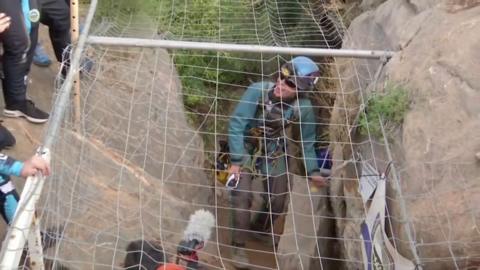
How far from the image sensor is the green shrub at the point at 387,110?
3.52 m

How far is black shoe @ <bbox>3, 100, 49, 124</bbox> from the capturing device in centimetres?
406

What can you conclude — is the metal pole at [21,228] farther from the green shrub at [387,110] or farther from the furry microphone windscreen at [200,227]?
the green shrub at [387,110]

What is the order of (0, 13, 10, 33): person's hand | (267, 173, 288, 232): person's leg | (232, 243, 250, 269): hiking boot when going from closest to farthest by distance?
(0, 13, 10, 33): person's hand → (267, 173, 288, 232): person's leg → (232, 243, 250, 269): hiking boot

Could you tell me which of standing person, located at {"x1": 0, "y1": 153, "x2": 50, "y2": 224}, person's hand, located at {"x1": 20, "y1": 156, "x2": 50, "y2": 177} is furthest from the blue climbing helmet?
person's hand, located at {"x1": 20, "y1": 156, "x2": 50, "y2": 177}

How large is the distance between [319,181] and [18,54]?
2.02 m

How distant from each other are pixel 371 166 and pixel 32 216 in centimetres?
187

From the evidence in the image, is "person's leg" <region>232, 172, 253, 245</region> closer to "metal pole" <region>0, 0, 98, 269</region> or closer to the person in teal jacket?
the person in teal jacket

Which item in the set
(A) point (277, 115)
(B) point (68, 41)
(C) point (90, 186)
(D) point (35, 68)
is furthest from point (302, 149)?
(D) point (35, 68)

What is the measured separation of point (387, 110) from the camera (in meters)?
3.54

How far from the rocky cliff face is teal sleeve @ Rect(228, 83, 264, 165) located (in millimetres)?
812

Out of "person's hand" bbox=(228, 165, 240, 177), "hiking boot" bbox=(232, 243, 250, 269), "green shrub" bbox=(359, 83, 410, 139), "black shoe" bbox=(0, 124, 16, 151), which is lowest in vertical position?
"hiking boot" bbox=(232, 243, 250, 269)

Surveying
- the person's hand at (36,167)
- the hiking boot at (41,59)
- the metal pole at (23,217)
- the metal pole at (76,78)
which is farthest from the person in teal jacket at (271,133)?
the person's hand at (36,167)

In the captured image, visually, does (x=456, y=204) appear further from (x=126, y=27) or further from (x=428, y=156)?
(x=126, y=27)

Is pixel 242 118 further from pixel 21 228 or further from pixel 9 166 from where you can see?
pixel 21 228
